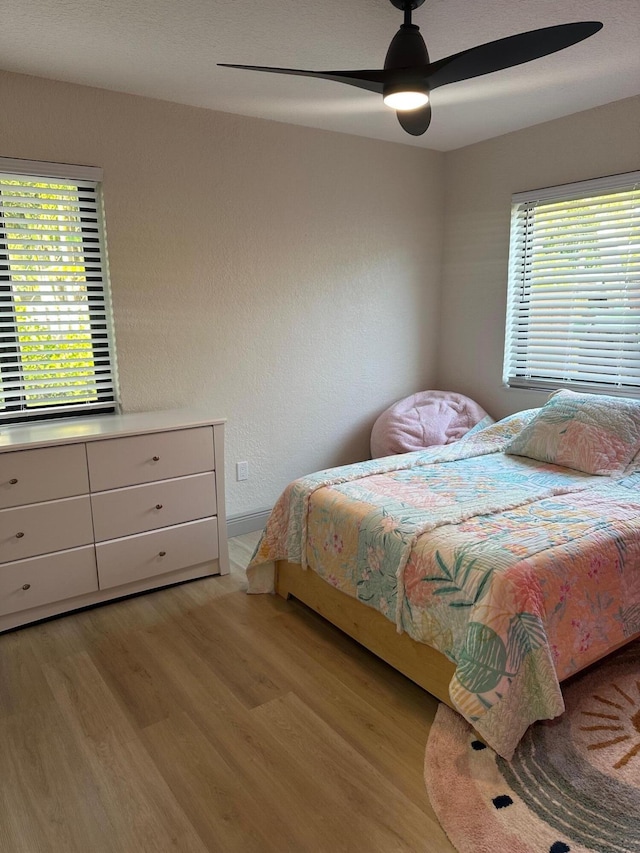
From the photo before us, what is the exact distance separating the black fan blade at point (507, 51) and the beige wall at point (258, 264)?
5.59ft

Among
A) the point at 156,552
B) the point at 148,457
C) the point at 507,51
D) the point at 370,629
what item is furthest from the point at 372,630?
the point at 507,51

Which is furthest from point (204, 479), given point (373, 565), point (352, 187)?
point (352, 187)

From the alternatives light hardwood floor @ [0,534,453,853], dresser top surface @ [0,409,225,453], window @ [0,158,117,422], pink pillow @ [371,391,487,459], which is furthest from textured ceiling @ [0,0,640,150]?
light hardwood floor @ [0,534,453,853]

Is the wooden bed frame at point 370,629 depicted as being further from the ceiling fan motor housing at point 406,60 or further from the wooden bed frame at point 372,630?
the ceiling fan motor housing at point 406,60

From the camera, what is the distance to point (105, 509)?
8.75ft

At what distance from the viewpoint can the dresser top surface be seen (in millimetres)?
2477

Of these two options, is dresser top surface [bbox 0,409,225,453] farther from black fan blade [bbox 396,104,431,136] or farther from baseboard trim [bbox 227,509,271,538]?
black fan blade [bbox 396,104,431,136]

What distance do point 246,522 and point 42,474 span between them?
1.37 meters

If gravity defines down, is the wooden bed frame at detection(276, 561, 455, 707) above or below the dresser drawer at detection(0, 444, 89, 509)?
below

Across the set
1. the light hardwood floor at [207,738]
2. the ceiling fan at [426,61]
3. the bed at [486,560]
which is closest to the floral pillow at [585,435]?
the bed at [486,560]

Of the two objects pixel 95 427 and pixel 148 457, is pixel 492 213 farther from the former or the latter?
pixel 95 427

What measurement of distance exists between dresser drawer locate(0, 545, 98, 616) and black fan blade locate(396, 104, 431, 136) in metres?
2.18

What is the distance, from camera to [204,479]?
9.58 feet

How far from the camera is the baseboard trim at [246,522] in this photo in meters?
3.53
